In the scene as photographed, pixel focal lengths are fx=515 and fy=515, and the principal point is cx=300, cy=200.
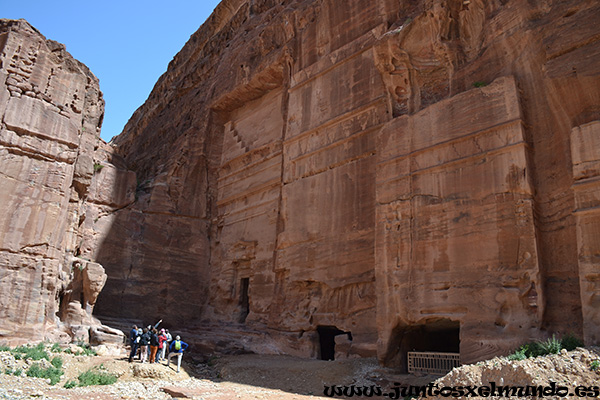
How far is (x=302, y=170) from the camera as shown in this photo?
15.5 m

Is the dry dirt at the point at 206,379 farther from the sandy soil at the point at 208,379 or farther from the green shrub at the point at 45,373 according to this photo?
the green shrub at the point at 45,373


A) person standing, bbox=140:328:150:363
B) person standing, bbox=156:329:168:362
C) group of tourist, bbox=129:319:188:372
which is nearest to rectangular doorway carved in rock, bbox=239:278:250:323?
person standing, bbox=156:329:168:362

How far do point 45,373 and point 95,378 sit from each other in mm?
915

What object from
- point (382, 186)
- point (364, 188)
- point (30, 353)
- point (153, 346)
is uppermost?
point (364, 188)

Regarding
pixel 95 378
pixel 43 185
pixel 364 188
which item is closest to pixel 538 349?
pixel 364 188

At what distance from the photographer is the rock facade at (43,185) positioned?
1259 centimetres

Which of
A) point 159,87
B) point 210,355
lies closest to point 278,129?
Answer: point 210,355

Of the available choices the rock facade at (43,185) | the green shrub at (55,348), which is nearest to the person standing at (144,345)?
the green shrub at (55,348)

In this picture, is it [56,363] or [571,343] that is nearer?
[571,343]

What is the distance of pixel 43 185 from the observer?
44.5 ft

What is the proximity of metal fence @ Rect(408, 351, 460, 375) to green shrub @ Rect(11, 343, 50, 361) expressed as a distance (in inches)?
300

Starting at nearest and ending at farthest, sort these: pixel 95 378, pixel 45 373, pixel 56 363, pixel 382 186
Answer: pixel 45 373, pixel 95 378, pixel 56 363, pixel 382 186

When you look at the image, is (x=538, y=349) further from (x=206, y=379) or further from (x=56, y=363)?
(x=56, y=363)

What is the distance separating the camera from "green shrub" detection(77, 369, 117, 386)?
9938 millimetres
